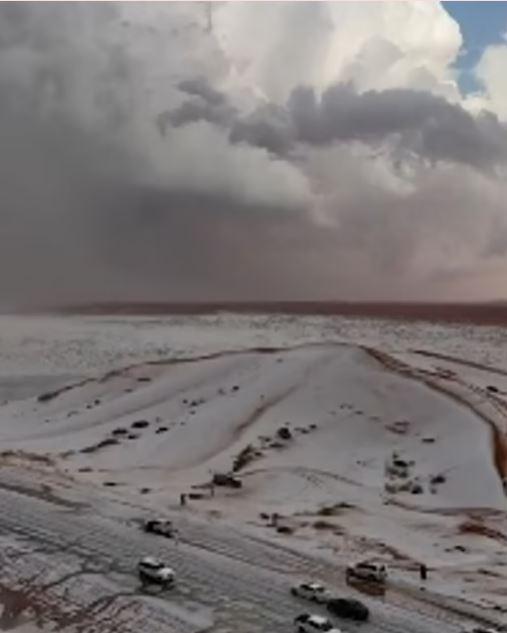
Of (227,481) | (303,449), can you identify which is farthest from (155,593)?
(303,449)

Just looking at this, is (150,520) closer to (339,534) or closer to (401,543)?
(339,534)

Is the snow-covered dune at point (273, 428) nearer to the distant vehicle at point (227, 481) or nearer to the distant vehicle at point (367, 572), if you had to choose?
the distant vehicle at point (227, 481)

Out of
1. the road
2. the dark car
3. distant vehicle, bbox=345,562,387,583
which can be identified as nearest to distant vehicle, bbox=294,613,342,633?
the road

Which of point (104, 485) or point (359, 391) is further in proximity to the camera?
point (359, 391)

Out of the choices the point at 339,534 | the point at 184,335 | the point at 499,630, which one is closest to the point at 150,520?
the point at 339,534

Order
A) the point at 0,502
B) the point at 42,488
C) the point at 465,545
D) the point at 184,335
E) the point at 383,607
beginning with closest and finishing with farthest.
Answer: the point at 383,607, the point at 465,545, the point at 0,502, the point at 42,488, the point at 184,335

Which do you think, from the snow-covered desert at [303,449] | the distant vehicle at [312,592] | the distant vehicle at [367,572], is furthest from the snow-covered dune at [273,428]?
the distant vehicle at [312,592]
